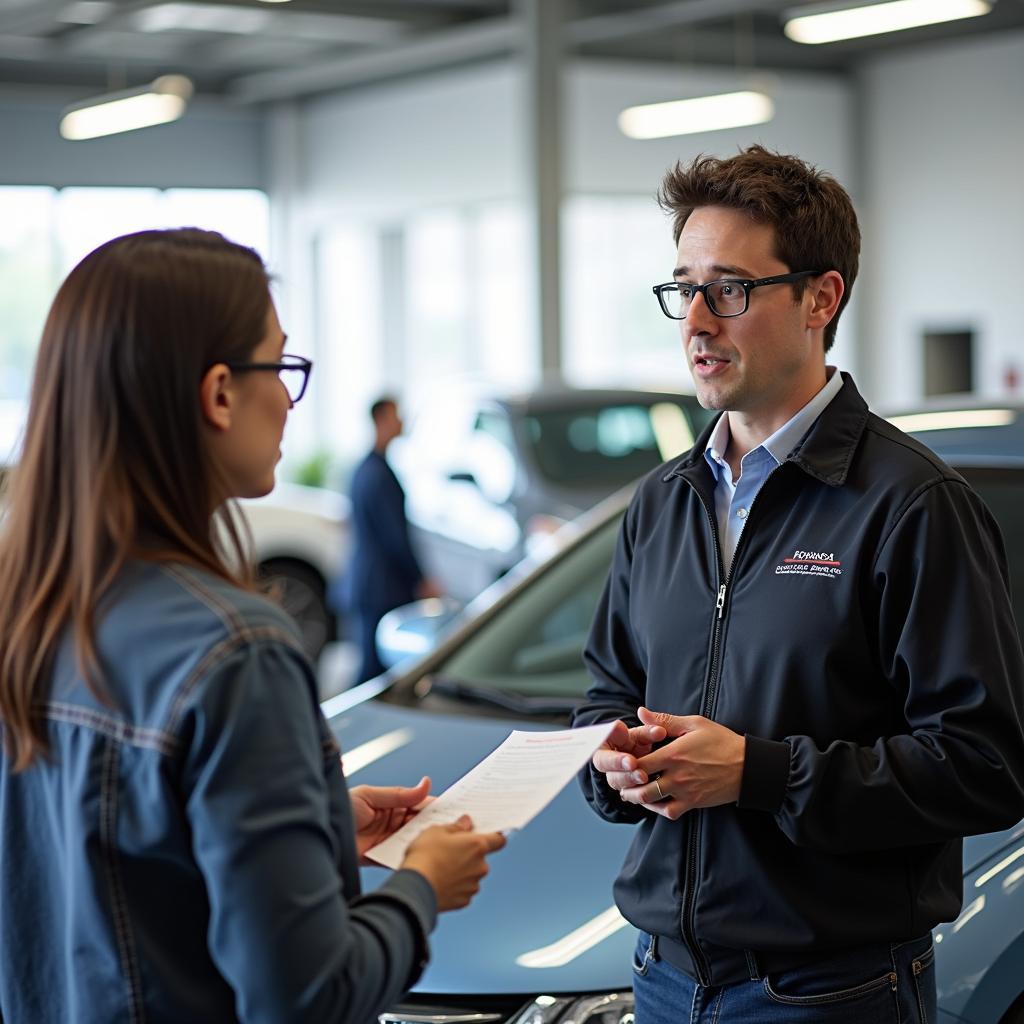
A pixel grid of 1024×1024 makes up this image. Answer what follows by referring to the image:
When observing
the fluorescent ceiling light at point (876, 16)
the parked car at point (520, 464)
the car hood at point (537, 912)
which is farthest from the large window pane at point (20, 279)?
the car hood at point (537, 912)

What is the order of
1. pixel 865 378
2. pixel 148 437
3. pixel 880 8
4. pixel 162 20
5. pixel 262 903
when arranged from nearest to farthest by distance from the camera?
1. pixel 262 903
2. pixel 148 437
3. pixel 880 8
4. pixel 162 20
5. pixel 865 378

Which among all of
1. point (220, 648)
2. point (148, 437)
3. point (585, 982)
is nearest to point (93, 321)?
point (148, 437)

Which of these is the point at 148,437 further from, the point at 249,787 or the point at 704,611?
the point at 704,611

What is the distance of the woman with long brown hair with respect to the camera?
4.30 feet

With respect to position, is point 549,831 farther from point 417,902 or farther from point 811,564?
point 417,902

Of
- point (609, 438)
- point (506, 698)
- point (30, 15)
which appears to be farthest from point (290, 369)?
point (30, 15)

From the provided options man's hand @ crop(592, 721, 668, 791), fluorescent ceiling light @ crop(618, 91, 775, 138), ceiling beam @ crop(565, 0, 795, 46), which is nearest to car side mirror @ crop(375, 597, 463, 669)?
man's hand @ crop(592, 721, 668, 791)

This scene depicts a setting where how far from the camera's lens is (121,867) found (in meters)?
1.36

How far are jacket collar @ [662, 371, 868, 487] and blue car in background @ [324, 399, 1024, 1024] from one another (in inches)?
30.2

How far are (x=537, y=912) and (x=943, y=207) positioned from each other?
14600 mm

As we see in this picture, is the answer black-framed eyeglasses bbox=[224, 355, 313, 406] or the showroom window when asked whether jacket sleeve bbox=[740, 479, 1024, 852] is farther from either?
the showroom window

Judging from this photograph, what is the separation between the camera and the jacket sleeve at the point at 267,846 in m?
1.29

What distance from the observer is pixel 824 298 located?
6.82 ft

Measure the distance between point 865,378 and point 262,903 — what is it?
16376 millimetres
